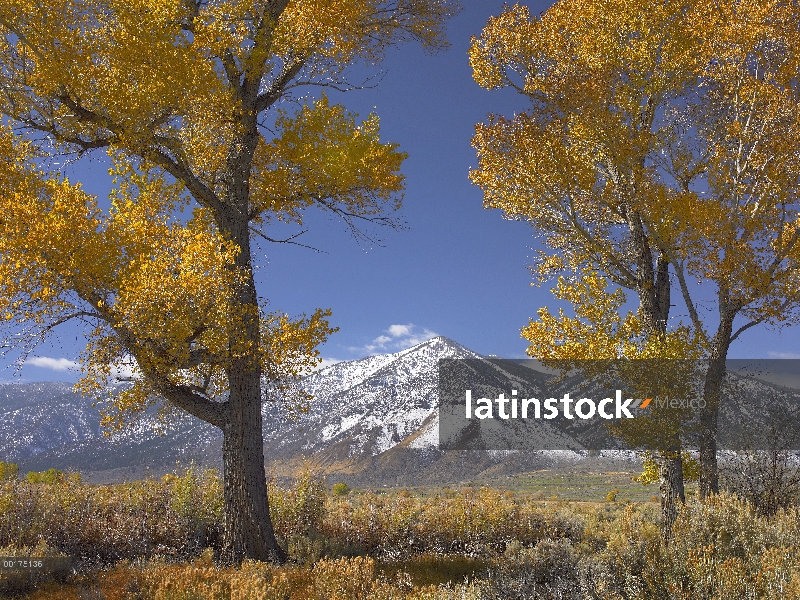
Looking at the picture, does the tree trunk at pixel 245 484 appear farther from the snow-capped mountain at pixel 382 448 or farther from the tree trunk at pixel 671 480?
the snow-capped mountain at pixel 382 448

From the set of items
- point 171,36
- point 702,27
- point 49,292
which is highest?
point 702,27

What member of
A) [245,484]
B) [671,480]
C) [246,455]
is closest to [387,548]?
[245,484]

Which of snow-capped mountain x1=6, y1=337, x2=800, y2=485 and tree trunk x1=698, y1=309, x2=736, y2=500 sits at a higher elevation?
tree trunk x1=698, y1=309, x2=736, y2=500

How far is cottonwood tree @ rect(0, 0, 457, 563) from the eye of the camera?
8602 mm

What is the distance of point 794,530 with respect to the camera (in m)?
8.35

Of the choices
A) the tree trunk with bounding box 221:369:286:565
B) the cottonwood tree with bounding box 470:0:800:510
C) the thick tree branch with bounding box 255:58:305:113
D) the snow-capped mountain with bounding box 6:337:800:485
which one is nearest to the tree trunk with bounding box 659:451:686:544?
the cottonwood tree with bounding box 470:0:800:510

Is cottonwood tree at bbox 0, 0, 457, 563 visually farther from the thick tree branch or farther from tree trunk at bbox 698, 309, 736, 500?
tree trunk at bbox 698, 309, 736, 500

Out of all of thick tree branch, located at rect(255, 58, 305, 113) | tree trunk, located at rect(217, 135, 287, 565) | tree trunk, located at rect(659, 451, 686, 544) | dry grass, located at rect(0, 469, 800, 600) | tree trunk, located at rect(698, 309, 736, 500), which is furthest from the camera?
tree trunk, located at rect(698, 309, 736, 500)

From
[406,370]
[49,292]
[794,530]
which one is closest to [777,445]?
[794,530]

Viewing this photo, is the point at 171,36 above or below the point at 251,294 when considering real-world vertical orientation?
above

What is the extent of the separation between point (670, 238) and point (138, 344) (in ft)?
32.6

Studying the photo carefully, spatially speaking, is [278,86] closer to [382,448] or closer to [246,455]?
[246,455]

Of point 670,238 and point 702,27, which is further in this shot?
→ point 702,27

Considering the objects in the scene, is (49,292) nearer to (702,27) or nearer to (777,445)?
(777,445)
